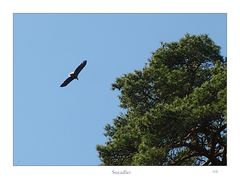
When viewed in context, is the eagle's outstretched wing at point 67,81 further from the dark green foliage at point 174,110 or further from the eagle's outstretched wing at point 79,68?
the dark green foliage at point 174,110

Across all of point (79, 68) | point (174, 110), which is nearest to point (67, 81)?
point (79, 68)

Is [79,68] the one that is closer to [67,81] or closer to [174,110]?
[67,81]

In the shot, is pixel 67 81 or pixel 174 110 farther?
pixel 174 110

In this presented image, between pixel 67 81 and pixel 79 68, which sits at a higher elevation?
pixel 79 68

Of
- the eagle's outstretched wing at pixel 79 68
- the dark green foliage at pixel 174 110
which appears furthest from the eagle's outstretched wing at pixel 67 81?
the dark green foliage at pixel 174 110

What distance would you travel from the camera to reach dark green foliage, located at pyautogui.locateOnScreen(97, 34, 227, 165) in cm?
1326

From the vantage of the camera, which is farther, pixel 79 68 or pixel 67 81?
pixel 67 81

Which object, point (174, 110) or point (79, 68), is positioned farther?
point (174, 110)

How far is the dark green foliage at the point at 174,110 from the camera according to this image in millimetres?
13258

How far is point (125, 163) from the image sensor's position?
13.9 metres

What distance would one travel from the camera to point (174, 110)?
1327 centimetres

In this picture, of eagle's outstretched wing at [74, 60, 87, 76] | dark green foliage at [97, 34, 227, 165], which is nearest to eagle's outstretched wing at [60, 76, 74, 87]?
eagle's outstretched wing at [74, 60, 87, 76]

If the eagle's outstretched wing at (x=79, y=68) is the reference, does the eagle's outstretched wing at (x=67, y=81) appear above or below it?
below
